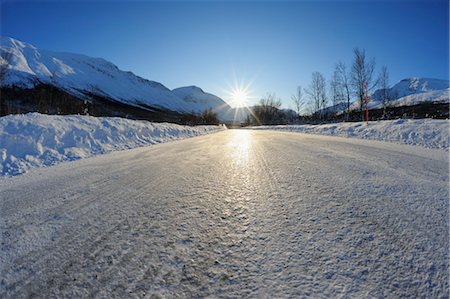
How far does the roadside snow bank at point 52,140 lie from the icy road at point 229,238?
7.11 feet

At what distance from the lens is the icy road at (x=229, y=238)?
1281mm

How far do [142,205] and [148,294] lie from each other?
1.29m

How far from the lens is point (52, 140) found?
6.18m

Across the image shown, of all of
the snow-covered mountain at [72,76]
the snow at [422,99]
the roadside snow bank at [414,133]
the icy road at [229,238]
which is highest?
the snow-covered mountain at [72,76]

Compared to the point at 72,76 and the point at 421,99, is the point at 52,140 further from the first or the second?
the point at 72,76

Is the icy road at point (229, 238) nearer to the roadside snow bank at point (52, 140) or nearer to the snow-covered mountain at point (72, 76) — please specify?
the roadside snow bank at point (52, 140)

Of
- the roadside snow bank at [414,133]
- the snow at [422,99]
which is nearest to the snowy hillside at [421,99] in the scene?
the snow at [422,99]

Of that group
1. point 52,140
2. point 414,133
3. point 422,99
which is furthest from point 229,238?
point 422,99

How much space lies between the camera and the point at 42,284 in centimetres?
133

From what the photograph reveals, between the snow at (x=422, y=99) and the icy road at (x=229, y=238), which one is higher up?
the snow at (x=422, y=99)

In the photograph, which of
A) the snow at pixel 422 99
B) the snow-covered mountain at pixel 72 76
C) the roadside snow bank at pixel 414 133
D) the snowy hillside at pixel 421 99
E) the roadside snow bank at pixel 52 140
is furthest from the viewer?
the snow-covered mountain at pixel 72 76

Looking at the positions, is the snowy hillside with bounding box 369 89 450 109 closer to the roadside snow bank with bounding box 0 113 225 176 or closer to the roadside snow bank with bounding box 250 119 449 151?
the roadside snow bank with bounding box 250 119 449 151

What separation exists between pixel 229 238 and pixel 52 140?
262 inches

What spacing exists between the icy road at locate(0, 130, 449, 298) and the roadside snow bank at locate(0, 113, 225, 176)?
2166 millimetres
